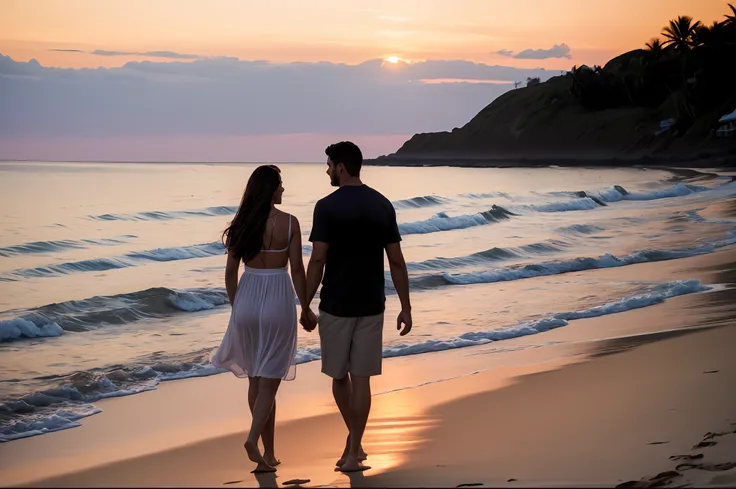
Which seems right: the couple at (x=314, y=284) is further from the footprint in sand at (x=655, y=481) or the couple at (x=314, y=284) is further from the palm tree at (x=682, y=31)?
the palm tree at (x=682, y=31)

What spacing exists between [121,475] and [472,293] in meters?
10.6

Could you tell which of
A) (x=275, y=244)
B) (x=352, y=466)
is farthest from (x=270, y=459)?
(x=275, y=244)

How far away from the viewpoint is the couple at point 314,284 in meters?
5.93

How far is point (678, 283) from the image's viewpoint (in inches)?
601

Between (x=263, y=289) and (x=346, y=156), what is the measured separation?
0.98 metres

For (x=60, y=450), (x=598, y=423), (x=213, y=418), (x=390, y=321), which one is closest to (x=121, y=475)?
(x=60, y=450)

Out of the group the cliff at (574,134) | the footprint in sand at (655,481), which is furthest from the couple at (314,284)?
the cliff at (574,134)

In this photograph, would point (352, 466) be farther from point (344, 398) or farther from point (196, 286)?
point (196, 286)

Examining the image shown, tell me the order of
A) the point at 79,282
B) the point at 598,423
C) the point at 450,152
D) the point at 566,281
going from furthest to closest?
the point at 450,152 < the point at 79,282 < the point at 566,281 < the point at 598,423

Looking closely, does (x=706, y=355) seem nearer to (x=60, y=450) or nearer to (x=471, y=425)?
(x=471, y=425)

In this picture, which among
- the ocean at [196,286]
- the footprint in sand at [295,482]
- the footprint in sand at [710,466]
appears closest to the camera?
the footprint in sand at [710,466]

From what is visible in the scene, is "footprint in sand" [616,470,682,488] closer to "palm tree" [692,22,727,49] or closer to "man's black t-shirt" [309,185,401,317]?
"man's black t-shirt" [309,185,401,317]

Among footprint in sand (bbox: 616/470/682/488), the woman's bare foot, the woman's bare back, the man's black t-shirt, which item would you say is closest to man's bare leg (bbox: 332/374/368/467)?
the woman's bare foot

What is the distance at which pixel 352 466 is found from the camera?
19.5 feet
